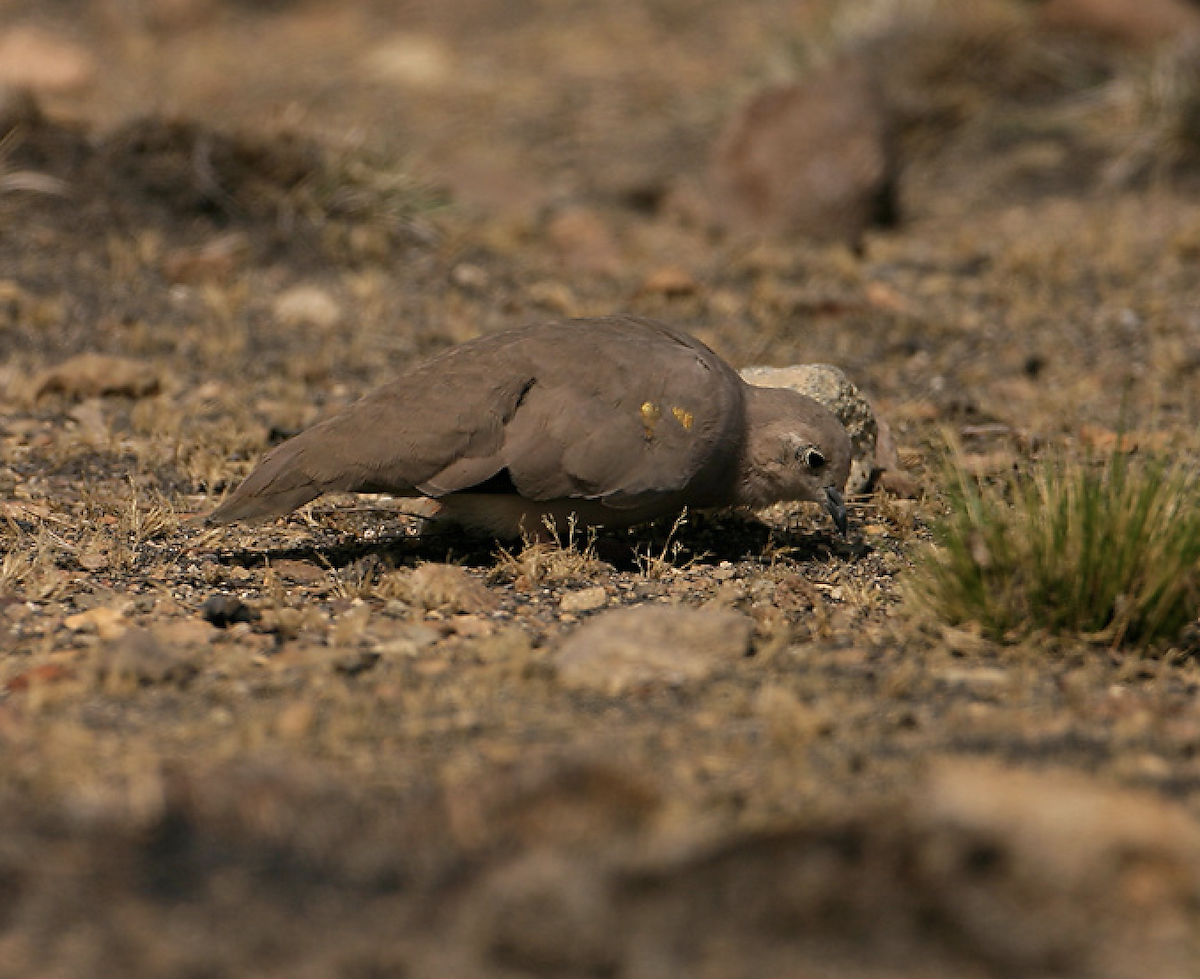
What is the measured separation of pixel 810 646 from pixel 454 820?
1.88 meters

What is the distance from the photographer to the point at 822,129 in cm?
1170

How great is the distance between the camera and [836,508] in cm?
635

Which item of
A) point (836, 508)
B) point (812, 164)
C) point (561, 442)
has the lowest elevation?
point (836, 508)

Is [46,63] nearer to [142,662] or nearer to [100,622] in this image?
[100,622]

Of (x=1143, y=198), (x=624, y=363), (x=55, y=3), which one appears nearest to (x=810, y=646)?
(x=624, y=363)

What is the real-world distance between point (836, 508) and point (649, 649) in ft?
5.47

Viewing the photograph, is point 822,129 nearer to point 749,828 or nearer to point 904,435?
point 904,435

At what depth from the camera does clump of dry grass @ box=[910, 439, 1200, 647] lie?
5168mm

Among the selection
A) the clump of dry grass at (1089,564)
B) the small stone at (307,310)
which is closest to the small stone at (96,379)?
the small stone at (307,310)

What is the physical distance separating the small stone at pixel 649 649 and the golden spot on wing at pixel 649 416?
983 millimetres

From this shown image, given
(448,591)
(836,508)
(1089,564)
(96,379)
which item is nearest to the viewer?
(1089,564)

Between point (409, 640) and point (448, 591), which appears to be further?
point (448, 591)

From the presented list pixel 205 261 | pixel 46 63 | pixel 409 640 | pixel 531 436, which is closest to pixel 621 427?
pixel 531 436

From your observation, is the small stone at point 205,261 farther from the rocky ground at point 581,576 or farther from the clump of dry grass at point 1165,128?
the clump of dry grass at point 1165,128
